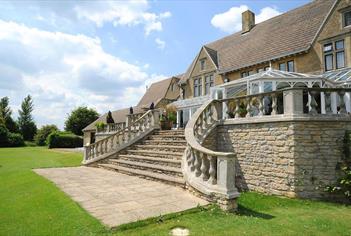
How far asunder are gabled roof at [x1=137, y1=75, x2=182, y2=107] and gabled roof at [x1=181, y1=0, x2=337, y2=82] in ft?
44.6

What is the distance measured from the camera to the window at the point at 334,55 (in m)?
16.0

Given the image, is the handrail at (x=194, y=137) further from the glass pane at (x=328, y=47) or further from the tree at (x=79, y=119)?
the tree at (x=79, y=119)

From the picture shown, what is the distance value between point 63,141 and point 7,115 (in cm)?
2475

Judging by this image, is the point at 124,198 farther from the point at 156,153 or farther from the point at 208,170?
the point at 156,153

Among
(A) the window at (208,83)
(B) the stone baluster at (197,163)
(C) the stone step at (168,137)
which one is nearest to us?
(B) the stone baluster at (197,163)

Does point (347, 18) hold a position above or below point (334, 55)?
above

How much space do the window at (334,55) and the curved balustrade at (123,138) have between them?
1076 centimetres

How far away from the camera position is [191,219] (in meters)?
5.82

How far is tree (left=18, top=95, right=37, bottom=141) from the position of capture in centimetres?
6388

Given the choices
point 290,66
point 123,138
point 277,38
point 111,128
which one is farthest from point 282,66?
point 111,128

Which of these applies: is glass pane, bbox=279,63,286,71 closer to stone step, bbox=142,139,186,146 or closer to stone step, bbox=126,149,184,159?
stone step, bbox=142,139,186,146

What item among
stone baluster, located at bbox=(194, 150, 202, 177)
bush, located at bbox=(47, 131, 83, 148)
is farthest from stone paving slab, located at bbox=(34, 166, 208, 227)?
bush, located at bbox=(47, 131, 83, 148)

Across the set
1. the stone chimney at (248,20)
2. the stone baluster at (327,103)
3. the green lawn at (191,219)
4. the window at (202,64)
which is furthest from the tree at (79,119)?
the stone baluster at (327,103)

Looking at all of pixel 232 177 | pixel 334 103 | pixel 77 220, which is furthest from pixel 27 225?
pixel 334 103
